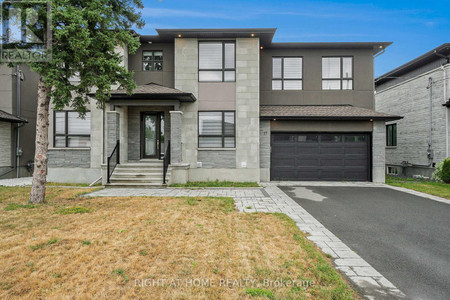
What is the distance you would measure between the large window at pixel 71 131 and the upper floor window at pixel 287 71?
31.3 ft

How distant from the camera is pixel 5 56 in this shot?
5.76 m

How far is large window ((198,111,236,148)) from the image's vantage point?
10.2 metres

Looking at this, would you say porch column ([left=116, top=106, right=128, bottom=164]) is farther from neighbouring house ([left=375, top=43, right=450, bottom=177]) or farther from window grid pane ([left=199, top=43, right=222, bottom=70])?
neighbouring house ([left=375, top=43, right=450, bottom=177])

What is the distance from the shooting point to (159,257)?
308 centimetres

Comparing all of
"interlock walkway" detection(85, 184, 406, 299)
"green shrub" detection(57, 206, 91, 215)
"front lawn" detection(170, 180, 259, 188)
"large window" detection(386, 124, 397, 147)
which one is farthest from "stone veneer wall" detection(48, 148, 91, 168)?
"large window" detection(386, 124, 397, 147)

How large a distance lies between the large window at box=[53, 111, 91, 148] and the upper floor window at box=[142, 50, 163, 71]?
3.62 metres

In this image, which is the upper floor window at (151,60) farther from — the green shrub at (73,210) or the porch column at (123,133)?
the green shrub at (73,210)

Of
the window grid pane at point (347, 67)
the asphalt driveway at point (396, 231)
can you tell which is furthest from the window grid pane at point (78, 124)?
the window grid pane at point (347, 67)

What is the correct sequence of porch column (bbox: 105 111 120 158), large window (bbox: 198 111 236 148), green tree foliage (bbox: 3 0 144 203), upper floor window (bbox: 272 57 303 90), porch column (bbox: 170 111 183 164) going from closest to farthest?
green tree foliage (bbox: 3 0 144 203)
porch column (bbox: 170 111 183 164)
porch column (bbox: 105 111 120 158)
large window (bbox: 198 111 236 148)
upper floor window (bbox: 272 57 303 90)

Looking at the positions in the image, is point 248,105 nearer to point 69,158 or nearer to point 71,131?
point 71,131

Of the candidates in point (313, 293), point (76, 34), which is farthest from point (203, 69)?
point (313, 293)

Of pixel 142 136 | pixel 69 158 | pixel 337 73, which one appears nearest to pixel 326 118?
pixel 337 73

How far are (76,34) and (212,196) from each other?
5874mm

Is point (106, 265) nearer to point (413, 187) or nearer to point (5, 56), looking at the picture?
A: point (5, 56)
